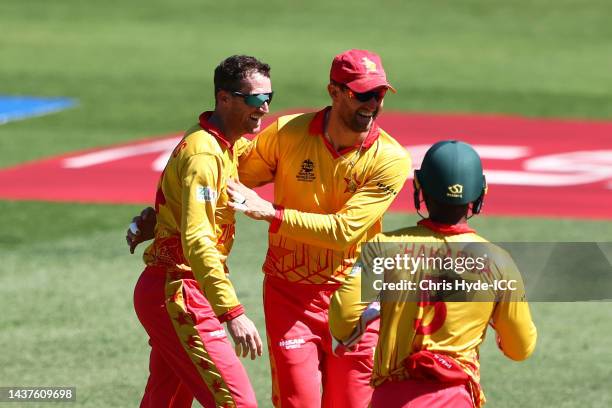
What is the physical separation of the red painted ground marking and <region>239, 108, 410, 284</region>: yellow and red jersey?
7153 millimetres

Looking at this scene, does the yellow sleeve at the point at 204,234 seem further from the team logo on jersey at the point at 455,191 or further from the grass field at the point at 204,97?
the grass field at the point at 204,97

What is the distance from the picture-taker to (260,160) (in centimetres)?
702

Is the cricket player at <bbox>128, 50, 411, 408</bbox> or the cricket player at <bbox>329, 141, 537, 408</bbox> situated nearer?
the cricket player at <bbox>329, 141, 537, 408</bbox>

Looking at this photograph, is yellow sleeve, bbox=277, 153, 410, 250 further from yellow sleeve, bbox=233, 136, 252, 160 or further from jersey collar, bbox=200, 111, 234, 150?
yellow sleeve, bbox=233, 136, 252, 160

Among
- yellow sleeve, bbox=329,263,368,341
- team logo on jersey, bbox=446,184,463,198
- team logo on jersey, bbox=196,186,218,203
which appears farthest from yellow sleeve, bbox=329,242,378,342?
team logo on jersey, bbox=196,186,218,203

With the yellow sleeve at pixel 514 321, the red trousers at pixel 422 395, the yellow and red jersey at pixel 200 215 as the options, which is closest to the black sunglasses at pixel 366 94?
the yellow and red jersey at pixel 200 215

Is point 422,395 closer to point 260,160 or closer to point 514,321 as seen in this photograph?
point 514,321

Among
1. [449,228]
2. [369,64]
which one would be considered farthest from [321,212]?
[449,228]

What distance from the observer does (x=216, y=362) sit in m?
6.29

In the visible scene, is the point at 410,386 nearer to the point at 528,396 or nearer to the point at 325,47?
the point at 528,396

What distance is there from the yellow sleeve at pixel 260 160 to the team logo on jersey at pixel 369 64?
664mm

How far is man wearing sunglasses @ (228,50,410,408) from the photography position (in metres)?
6.64

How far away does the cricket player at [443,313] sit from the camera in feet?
16.9

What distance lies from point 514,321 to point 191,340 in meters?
1.83
